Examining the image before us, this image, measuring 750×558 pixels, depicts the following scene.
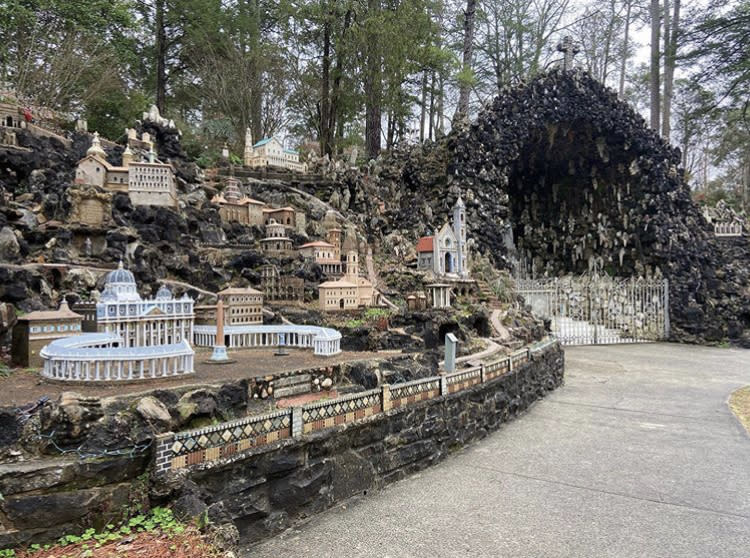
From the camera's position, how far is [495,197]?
71.8 ft

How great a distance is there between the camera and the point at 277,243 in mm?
13820

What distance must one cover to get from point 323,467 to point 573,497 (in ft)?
10.8

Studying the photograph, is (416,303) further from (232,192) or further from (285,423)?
(285,423)

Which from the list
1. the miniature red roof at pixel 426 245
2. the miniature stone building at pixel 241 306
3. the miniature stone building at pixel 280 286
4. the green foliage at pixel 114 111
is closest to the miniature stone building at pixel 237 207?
the miniature stone building at pixel 280 286

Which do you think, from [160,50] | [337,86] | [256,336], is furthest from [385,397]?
[160,50]

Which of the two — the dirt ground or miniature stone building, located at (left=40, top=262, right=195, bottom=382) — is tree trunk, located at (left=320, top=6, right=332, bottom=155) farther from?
miniature stone building, located at (left=40, top=262, right=195, bottom=382)

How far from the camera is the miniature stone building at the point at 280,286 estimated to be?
40.6ft

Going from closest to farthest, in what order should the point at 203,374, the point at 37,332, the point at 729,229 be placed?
1. the point at 203,374
2. the point at 37,332
3. the point at 729,229

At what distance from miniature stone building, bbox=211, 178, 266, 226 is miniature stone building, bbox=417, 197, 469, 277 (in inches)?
224

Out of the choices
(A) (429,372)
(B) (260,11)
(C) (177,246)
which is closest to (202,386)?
(A) (429,372)

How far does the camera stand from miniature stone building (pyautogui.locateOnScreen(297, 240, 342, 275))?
13.6m

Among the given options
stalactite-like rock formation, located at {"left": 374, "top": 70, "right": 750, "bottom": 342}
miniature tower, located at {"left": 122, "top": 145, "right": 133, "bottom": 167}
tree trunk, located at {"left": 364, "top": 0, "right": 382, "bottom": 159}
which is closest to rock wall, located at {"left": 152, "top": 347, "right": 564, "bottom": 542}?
miniature tower, located at {"left": 122, "top": 145, "right": 133, "bottom": 167}

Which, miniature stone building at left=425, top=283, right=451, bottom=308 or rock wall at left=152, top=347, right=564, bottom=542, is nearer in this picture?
rock wall at left=152, top=347, right=564, bottom=542

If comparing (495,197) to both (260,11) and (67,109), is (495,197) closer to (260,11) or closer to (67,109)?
(260,11)
